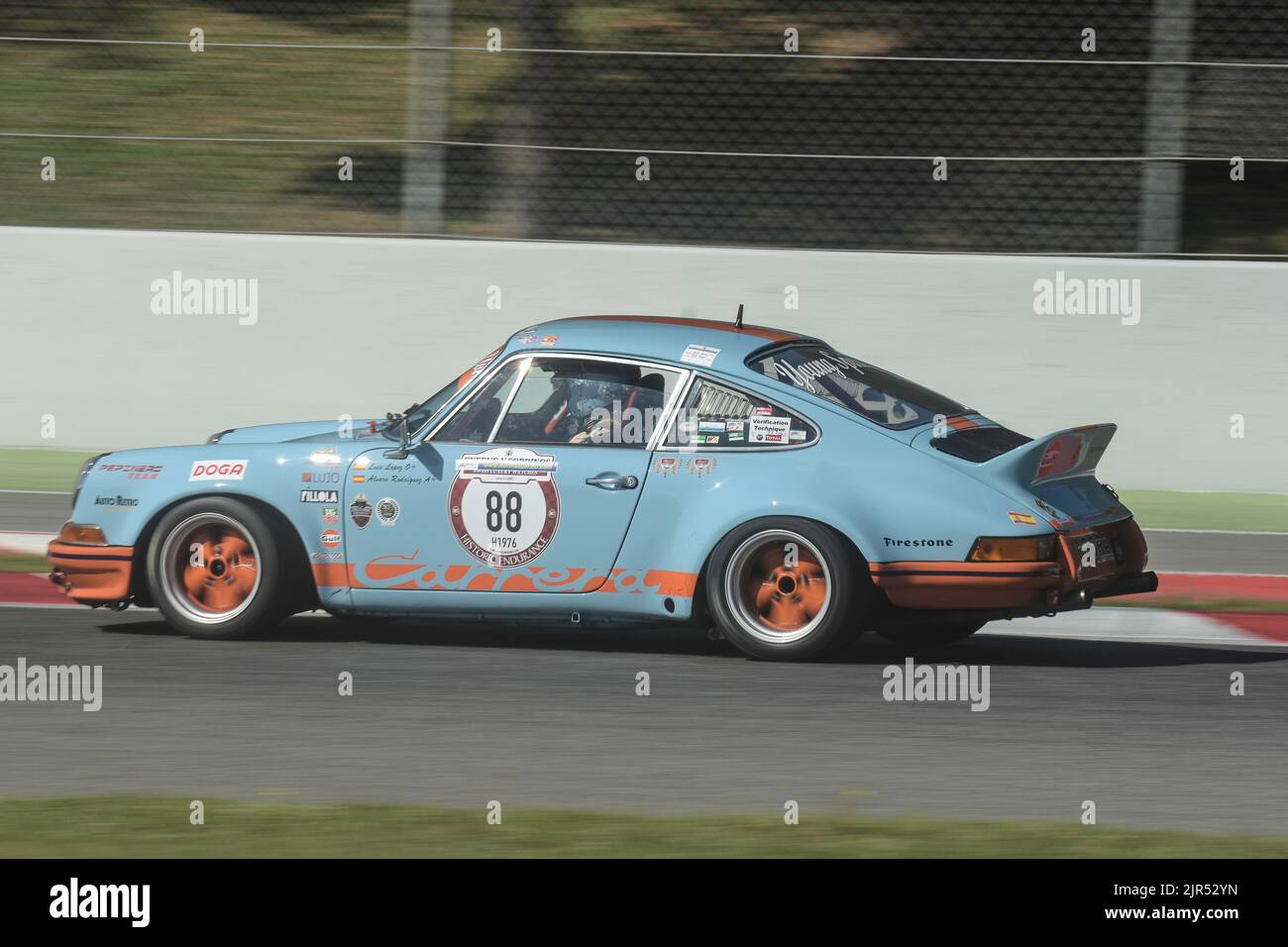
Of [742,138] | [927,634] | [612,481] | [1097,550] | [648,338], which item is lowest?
[927,634]

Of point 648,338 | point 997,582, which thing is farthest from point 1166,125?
point 997,582

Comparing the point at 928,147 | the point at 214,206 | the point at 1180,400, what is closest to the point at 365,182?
the point at 214,206

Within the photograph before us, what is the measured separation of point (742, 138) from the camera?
13297 millimetres

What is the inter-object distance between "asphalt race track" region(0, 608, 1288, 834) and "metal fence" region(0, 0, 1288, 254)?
5426 millimetres

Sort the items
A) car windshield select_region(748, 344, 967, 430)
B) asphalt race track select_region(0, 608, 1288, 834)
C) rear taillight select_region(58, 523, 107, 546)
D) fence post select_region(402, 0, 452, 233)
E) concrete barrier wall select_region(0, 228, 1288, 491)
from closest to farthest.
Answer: asphalt race track select_region(0, 608, 1288, 834)
car windshield select_region(748, 344, 967, 430)
rear taillight select_region(58, 523, 107, 546)
concrete barrier wall select_region(0, 228, 1288, 491)
fence post select_region(402, 0, 452, 233)

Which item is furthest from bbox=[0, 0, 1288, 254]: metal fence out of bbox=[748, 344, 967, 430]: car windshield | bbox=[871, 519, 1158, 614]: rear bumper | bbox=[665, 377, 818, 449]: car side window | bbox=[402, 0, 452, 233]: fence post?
bbox=[871, 519, 1158, 614]: rear bumper

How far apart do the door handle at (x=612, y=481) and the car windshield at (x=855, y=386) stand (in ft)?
2.39

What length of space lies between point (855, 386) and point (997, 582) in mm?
1142

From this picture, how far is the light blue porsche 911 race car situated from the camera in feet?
23.3

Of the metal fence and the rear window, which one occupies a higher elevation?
the metal fence

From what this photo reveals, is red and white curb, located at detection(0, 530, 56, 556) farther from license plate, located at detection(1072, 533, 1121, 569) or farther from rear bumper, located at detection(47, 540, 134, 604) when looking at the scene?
license plate, located at detection(1072, 533, 1121, 569)

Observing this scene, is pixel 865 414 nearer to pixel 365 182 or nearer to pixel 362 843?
pixel 362 843

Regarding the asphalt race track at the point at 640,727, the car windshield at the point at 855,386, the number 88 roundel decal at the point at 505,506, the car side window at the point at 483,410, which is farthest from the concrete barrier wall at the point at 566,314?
the number 88 roundel decal at the point at 505,506

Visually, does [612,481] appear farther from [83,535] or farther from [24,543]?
[24,543]
